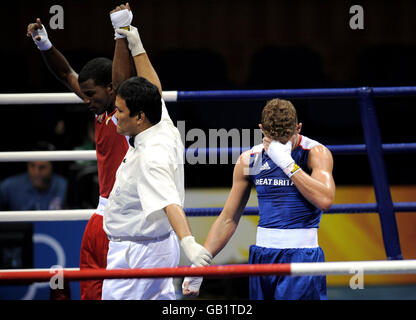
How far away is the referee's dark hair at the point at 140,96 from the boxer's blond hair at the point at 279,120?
50 cm

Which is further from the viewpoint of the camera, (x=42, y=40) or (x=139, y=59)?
(x=42, y=40)

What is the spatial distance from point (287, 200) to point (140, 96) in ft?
2.47

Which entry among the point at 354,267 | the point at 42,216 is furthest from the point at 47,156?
the point at 354,267

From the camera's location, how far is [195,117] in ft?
18.9

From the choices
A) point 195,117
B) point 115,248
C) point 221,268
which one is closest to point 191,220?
point 195,117

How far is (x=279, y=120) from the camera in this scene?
2609 mm

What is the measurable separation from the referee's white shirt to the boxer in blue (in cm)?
41

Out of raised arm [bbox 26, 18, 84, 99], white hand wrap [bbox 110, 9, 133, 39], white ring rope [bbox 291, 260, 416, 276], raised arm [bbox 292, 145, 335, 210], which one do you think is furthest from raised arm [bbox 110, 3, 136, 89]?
white ring rope [bbox 291, 260, 416, 276]

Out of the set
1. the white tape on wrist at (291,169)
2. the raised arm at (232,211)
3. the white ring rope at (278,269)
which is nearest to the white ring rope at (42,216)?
the raised arm at (232,211)

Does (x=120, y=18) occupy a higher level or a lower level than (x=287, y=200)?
higher

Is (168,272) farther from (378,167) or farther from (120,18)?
(378,167)

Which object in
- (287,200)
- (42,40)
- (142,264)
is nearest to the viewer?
(142,264)

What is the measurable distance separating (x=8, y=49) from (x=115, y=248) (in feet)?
16.9
